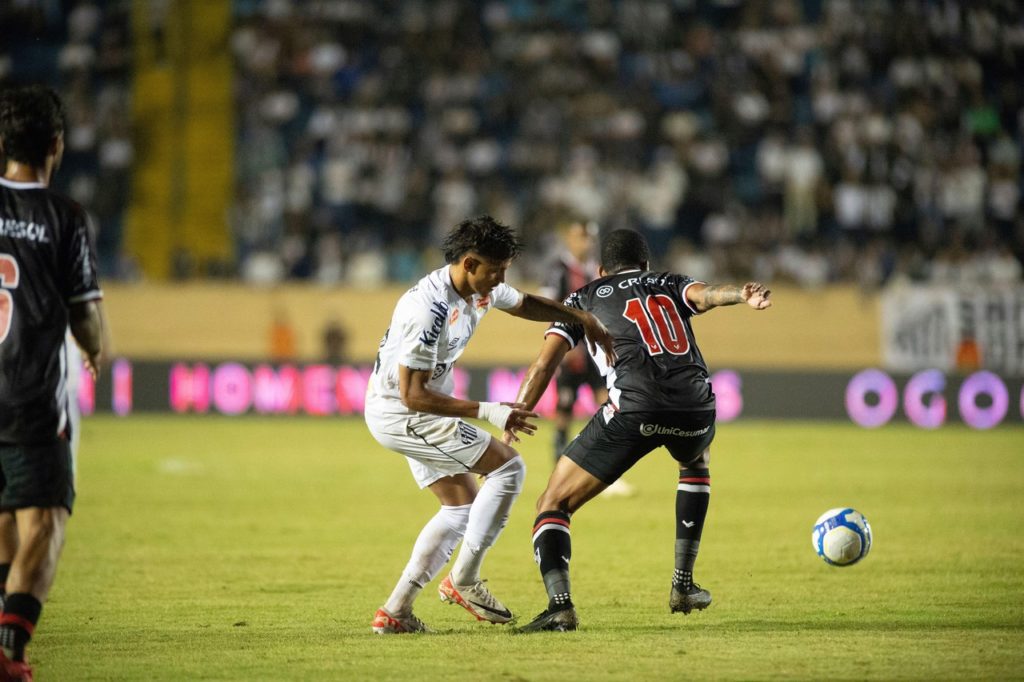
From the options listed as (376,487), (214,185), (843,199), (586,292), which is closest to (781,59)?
(843,199)

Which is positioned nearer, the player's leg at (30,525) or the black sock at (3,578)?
the player's leg at (30,525)

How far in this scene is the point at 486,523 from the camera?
7.51 metres

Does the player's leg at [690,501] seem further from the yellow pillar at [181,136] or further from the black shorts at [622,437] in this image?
the yellow pillar at [181,136]

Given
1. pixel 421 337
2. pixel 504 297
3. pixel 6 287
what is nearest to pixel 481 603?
pixel 421 337

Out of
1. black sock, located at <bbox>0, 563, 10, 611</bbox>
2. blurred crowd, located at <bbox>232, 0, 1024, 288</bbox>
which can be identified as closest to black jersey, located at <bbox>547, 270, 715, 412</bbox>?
black sock, located at <bbox>0, 563, 10, 611</bbox>

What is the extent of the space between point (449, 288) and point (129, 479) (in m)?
9.36

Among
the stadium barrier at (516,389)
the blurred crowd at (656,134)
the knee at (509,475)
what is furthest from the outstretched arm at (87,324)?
the blurred crowd at (656,134)

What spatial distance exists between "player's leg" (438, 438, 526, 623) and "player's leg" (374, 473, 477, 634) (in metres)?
0.07

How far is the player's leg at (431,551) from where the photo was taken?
7363 mm

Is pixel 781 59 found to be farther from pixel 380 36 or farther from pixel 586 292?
pixel 586 292

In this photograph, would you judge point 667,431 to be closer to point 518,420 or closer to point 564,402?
point 518,420

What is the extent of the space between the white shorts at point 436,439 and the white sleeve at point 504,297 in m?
0.69

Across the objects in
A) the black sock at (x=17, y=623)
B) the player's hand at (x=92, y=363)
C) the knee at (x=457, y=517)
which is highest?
the player's hand at (x=92, y=363)

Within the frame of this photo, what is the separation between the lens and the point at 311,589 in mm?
8875
